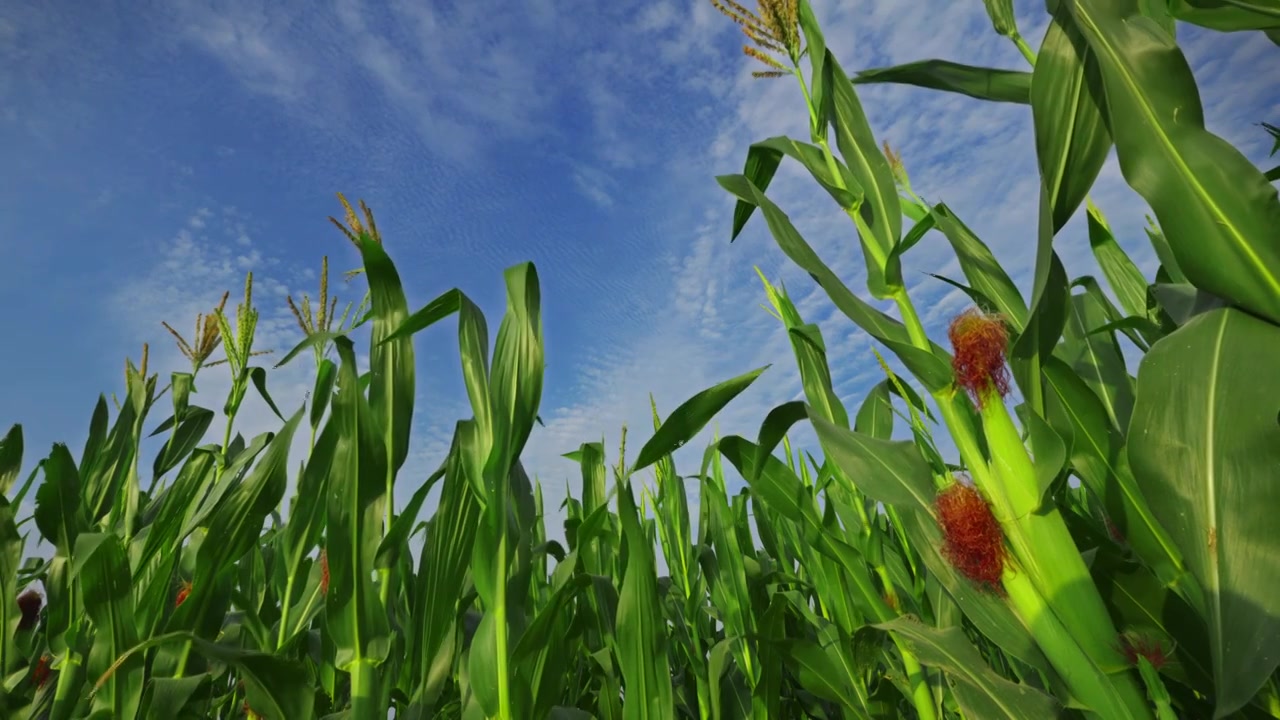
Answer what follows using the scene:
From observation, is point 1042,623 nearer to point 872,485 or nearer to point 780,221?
point 872,485

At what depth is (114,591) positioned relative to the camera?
1554mm

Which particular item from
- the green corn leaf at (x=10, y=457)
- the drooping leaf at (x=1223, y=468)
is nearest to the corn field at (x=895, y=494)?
the drooping leaf at (x=1223, y=468)

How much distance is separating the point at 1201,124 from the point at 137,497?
2734mm

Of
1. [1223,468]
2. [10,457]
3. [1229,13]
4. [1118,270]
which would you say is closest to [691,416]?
[1223,468]

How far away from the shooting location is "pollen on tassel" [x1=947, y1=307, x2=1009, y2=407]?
118 cm

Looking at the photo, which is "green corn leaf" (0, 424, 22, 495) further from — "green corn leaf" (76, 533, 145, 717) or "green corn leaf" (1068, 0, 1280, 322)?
"green corn leaf" (1068, 0, 1280, 322)

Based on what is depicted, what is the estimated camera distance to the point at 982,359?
46.3 inches

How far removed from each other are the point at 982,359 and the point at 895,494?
0.93 feet

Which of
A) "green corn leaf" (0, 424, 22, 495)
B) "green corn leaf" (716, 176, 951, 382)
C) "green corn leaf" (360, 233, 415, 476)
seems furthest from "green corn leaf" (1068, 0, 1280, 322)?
"green corn leaf" (0, 424, 22, 495)

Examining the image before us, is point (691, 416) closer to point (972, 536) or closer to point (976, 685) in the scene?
point (972, 536)

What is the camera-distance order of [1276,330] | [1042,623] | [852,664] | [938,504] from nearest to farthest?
[1276,330]
[1042,623]
[938,504]
[852,664]

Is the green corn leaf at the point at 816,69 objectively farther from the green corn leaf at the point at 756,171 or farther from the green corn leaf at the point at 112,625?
the green corn leaf at the point at 112,625

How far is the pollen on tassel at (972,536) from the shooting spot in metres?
1.10

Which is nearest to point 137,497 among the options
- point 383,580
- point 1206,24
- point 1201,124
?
point 383,580
